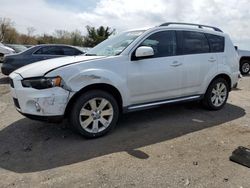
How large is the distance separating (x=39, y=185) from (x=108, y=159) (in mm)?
1022

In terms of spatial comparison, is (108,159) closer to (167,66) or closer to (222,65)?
(167,66)

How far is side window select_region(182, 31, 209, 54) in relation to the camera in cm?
609

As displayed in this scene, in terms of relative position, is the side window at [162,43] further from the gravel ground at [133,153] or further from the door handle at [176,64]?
the gravel ground at [133,153]

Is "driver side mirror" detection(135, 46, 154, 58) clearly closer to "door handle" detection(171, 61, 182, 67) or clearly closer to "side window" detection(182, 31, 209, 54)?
"door handle" detection(171, 61, 182, 67)

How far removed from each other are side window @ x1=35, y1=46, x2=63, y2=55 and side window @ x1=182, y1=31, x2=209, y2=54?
663cm

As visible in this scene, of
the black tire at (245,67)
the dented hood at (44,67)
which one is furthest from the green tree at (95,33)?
the dented hood at (44,67)

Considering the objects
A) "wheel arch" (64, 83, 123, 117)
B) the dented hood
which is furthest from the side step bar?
the dented hood

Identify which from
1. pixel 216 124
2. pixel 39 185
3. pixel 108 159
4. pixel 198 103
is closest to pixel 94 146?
pixel 108 159

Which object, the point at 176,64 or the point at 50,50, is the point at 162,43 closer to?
the point at 176,64

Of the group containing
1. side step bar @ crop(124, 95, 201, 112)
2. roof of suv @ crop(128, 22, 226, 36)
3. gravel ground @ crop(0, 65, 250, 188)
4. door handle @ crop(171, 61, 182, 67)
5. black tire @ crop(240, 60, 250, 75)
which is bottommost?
gravel ground @ crop(0, 65, 250, 188)

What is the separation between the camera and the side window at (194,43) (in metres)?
6.09

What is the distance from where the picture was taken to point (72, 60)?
4988mm

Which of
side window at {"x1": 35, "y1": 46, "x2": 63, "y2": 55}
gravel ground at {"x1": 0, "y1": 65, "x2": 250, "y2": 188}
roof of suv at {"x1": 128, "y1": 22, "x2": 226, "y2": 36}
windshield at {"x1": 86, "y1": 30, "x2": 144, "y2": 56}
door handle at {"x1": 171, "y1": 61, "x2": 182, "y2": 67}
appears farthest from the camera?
side window at {"x1": 35, "y1": 46, "x2": 63, "y2": 55}

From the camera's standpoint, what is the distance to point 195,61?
6.14 meters
